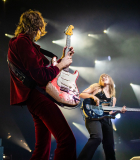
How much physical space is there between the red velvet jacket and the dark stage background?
2.75 metres

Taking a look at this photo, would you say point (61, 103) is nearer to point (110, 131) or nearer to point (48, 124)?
point (48, 124)

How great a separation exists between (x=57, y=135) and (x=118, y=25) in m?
3.99

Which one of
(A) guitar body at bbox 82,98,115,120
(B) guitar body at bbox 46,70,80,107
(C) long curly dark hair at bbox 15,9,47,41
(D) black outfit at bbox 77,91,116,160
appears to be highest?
(C) long curly dark hair at bbox 15,9,47,41

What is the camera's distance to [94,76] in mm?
4332

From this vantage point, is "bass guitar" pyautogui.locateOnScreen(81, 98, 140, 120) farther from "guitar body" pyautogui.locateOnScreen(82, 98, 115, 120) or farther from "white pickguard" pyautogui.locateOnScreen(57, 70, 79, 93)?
"white pickguard" pyautogui.locateOnScreen(57, 70, 79, 93)

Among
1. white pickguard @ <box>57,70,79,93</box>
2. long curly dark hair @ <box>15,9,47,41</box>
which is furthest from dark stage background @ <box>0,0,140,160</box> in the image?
white pickguard @ <box>57,70,79,93</box>

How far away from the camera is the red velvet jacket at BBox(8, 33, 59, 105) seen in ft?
3.66

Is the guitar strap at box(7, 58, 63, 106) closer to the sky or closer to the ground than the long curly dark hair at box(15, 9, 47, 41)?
closer to the ground

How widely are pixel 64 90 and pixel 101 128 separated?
4.19 feet

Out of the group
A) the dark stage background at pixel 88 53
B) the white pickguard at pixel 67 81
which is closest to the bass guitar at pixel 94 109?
the white pickguard at pixel 67 81

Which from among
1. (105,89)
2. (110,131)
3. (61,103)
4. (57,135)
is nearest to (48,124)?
(57,135)

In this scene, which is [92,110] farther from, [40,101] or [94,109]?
[40,101]

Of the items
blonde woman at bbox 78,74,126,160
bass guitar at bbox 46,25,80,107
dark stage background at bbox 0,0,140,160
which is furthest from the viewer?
dark stage background at bbox 0,0,140,160

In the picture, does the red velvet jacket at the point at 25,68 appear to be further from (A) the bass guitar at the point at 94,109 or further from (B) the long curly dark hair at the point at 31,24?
(A) the bass guitar at the point at 94,109
